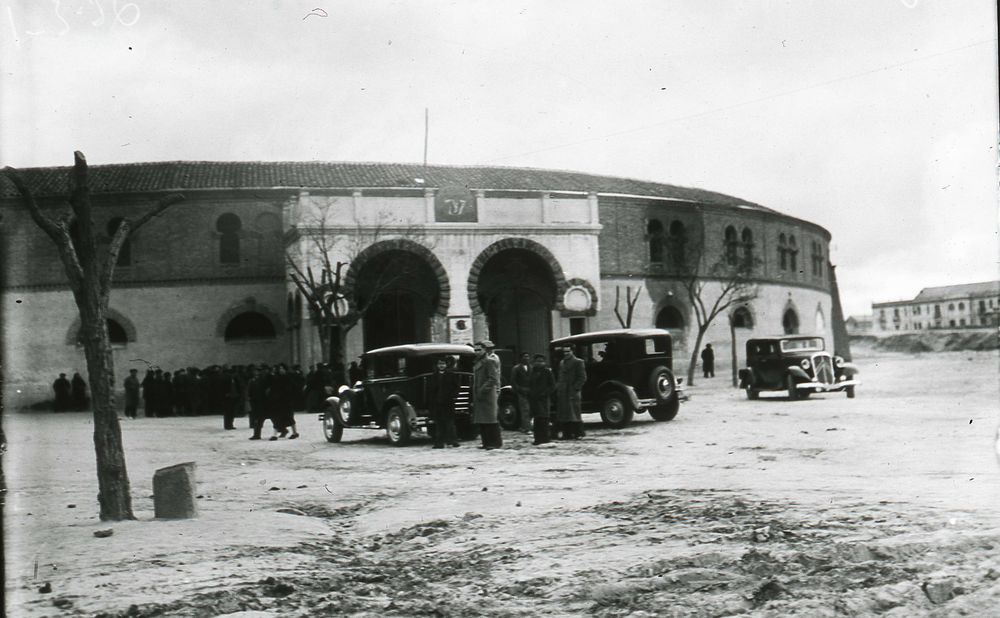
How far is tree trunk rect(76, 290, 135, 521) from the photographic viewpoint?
590 cm

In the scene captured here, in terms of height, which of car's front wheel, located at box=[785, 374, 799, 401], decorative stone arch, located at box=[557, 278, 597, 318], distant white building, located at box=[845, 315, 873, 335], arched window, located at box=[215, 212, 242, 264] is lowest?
car's front wheel, located at box=[785, 374, 799, 401]

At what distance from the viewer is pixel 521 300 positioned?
11.1 meters

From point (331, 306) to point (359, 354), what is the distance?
27.6 inches

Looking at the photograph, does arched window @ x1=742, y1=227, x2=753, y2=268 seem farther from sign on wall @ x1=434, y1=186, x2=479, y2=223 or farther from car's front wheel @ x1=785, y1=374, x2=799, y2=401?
sign on wall @ x1=434, y1=186, x2=479, y2=223

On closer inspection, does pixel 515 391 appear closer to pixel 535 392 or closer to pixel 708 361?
pixel 535 392

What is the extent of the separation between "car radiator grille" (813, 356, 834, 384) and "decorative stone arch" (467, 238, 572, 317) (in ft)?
22.0

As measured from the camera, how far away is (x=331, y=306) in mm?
9125

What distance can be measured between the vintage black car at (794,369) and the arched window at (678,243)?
3.42 metres

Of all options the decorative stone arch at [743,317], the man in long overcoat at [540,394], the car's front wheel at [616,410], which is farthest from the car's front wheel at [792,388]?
the man in long overcoat at [540,394]

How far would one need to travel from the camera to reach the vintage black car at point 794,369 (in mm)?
15398

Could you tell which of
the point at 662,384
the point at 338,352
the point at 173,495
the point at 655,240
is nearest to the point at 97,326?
the point at 173,495

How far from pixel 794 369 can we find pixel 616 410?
5073 millimetres

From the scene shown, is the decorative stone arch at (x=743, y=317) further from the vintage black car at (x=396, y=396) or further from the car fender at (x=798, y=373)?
the vintage black car at (x=396, y=396)

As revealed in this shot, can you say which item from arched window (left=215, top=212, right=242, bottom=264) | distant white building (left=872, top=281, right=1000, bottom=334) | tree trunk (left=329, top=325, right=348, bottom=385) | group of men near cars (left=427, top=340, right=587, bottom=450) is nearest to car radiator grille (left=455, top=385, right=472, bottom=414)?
group of men near cars (left=427, top=340, right=587, bottom=450)
